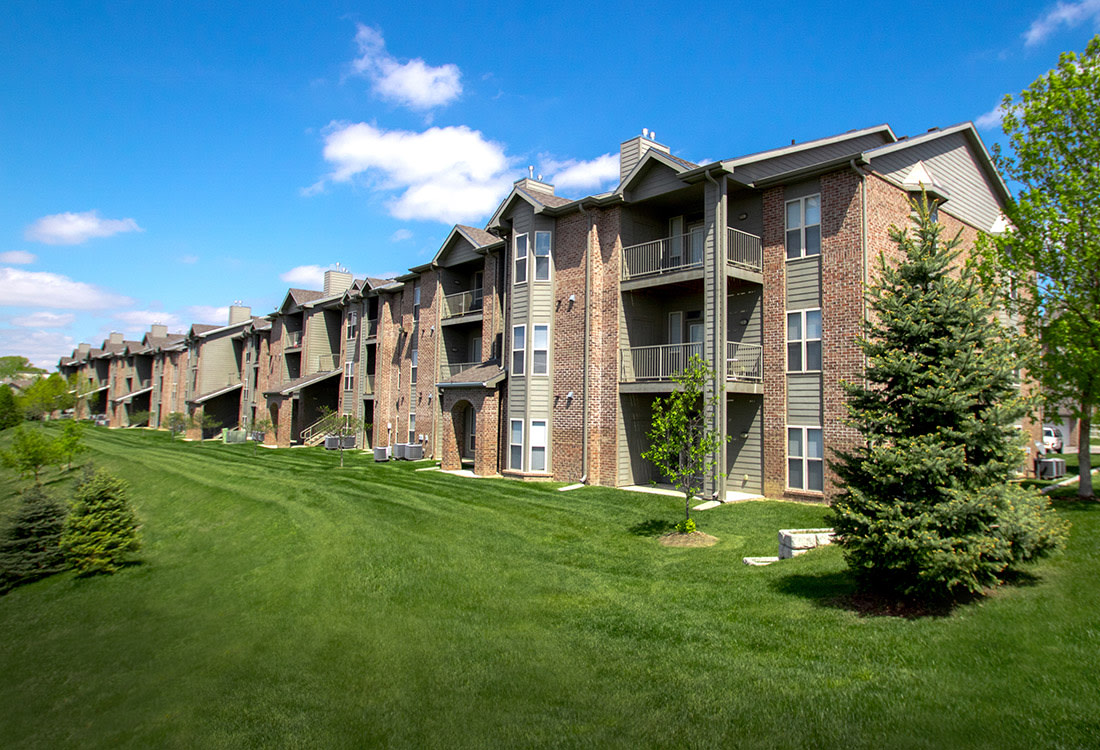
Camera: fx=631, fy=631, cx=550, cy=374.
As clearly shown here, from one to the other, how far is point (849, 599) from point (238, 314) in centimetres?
6079

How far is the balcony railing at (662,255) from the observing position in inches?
838

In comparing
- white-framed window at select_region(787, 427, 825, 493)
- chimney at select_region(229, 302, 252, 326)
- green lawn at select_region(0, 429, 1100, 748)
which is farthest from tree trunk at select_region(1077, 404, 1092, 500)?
chimney at select_region(229, 302, 252, 326)

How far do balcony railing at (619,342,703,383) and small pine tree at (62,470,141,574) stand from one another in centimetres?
1479

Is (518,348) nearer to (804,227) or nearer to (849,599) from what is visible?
(804,227)

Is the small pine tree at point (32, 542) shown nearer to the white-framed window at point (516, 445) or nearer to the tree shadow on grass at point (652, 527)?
the white-framed window at point (516, 445)

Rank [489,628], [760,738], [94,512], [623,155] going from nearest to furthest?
[760,738], [489,628], [94,512], [623,155]

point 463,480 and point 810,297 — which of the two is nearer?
point 810,297

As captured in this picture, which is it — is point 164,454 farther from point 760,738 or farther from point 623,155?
point 760,738

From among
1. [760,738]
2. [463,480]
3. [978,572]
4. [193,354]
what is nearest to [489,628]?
[760,738]

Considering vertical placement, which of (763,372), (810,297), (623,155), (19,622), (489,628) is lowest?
(19,622)

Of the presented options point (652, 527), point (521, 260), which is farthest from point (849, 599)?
point (521, 260)

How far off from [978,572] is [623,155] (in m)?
18.6

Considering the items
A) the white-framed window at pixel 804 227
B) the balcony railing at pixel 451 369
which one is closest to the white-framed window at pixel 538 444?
the balcony railing at pixel 451 369

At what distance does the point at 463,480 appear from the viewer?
23703 millimetres
